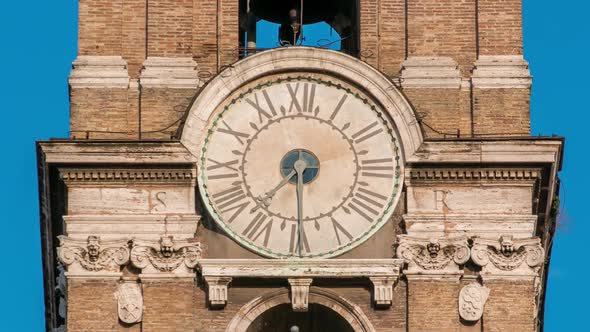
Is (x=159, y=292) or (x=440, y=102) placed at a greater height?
(x=440, y=102)

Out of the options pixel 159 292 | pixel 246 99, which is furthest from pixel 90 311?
pixel 246 99

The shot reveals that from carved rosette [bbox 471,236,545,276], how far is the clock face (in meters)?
1.41

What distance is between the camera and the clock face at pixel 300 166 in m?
44.2

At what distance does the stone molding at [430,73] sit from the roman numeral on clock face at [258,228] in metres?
2.84

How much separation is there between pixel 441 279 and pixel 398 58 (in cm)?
350

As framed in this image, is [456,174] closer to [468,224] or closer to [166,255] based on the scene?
[468,224]

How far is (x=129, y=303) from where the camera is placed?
43.7 metres

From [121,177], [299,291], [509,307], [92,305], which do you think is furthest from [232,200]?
[509,307]

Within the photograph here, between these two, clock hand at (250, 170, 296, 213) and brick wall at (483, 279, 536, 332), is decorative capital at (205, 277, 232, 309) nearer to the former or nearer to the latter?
clock hand at (250, 170, 296, 213)

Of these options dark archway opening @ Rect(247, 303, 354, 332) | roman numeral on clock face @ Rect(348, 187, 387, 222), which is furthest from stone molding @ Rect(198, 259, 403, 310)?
roman numeral on clock face @ Rect(348, 187, 387, 222)

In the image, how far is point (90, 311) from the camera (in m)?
43.7

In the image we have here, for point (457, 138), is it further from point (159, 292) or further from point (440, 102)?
point (159, 292)

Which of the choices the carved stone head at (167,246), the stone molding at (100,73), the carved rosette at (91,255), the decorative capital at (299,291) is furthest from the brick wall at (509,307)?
the stone molding at (100,73)

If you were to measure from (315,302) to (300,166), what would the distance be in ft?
6.72
